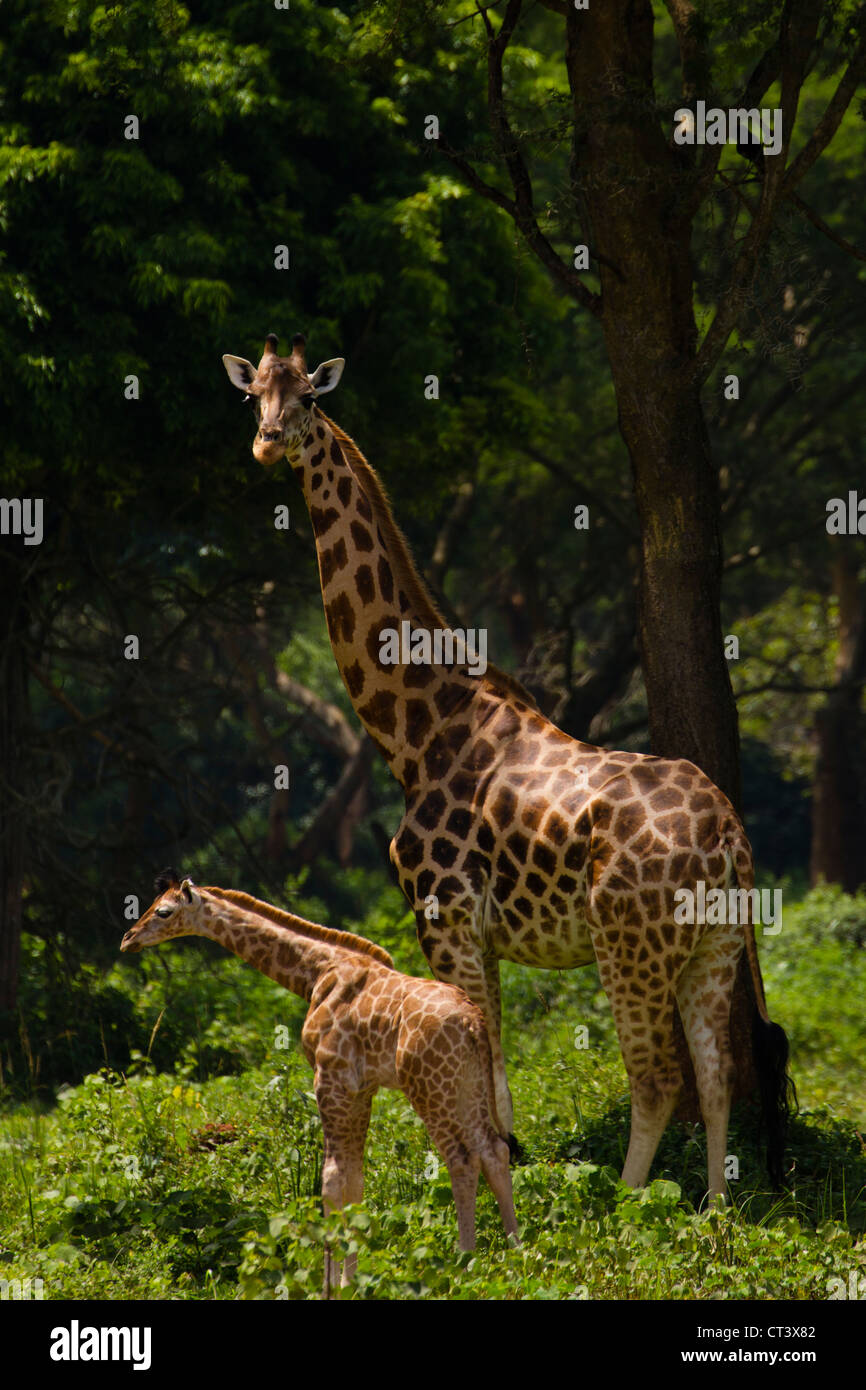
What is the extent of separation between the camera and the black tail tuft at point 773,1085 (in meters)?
7.96

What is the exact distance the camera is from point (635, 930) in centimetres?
756

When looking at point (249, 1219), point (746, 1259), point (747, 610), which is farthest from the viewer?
point (747, 610)

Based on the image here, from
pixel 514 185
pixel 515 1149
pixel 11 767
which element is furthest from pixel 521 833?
pixel 11 767

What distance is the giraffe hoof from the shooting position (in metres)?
8.27

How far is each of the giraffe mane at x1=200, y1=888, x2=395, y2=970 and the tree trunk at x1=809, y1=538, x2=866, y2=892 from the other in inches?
639

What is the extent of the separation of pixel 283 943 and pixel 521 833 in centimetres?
143

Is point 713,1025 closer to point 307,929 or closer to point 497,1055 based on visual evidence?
point 497,1055

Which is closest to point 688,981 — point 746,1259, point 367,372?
point 746,1259

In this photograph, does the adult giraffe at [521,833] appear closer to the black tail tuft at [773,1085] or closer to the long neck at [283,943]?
the black tail tuft at [773,1085]

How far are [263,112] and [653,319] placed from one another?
4.00 meters

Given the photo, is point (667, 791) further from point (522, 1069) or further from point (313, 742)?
point (313, 742)

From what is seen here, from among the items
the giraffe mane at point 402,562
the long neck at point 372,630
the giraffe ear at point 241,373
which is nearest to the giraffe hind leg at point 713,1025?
the giraffe mane at point 402,562

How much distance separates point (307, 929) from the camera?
7.39 meters

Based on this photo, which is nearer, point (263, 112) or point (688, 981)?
point (688, 981)
